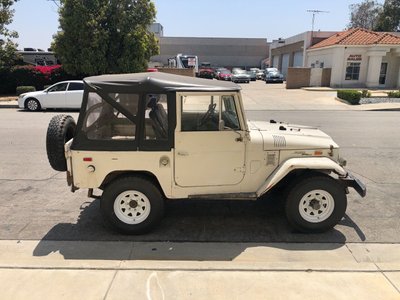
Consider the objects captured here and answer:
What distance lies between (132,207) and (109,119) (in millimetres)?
1129

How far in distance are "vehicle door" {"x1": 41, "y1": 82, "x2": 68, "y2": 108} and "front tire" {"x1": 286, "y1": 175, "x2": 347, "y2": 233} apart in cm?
1543

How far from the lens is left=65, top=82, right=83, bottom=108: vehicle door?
58.3 ft

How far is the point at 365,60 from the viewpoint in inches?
1281

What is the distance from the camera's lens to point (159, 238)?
4762 mm

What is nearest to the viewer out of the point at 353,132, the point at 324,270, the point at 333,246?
the point at 324,270

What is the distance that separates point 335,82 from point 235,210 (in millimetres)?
30596

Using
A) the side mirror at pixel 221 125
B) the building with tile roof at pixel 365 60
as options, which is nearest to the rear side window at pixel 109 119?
the side mirror at pixel 221 125

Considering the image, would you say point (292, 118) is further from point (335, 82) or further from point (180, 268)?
point (335, 82)

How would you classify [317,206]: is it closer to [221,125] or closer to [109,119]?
[221,125]

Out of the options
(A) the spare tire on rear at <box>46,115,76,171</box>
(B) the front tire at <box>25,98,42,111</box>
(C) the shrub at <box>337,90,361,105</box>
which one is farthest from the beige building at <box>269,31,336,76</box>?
(A) the spare tire on rear at <box>46,115,76,171</box>

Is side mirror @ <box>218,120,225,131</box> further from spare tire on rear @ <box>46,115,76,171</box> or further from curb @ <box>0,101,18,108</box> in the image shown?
curb @ <box>0,101,18,108</box>

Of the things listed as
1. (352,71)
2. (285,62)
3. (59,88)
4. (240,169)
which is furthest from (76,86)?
(285,62)

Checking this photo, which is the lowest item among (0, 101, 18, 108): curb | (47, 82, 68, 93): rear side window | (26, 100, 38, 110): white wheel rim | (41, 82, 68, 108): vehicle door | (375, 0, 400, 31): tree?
(0, 101, 18, 108): curb

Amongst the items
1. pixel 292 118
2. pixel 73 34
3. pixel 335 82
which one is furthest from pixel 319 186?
pixel 335 82
